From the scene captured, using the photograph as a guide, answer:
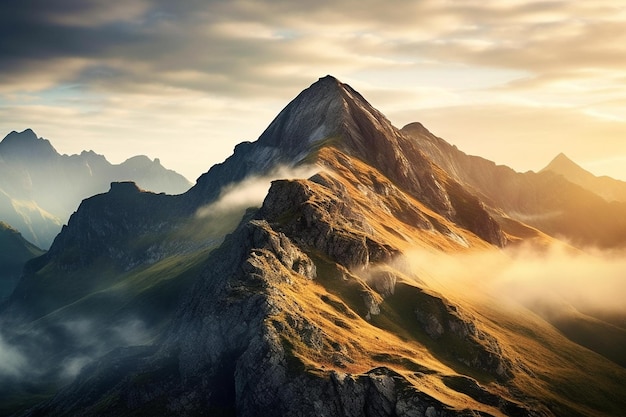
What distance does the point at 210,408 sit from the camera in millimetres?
113188

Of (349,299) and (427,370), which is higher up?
(349,299)

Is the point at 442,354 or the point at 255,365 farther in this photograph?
the point at 442,354

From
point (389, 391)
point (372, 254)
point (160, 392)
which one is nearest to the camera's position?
point (389, 391)

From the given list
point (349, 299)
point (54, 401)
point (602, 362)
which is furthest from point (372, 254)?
point (54, 401)

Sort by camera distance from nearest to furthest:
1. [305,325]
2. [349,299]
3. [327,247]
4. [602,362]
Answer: [305,325]
[349,299]
[327,247]
[602,362]

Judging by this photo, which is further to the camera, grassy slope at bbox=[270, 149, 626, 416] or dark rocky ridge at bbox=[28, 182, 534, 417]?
grassy slope at bbox=[270, 149, 626, 416]

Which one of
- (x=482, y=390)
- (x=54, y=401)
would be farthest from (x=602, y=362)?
(x=54, y=401)

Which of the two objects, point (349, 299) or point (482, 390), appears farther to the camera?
point (349, 299)

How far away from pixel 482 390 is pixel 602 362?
9773cm

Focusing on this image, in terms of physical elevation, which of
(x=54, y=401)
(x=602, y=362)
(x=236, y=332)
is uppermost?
(x=236, y=332)

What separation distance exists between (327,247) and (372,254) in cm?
1760

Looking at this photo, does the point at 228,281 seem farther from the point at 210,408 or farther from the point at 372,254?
the point at 372,254

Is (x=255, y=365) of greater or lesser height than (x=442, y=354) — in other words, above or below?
above

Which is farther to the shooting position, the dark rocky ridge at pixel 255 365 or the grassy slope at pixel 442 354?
the grassy slope at pixel 442 354
